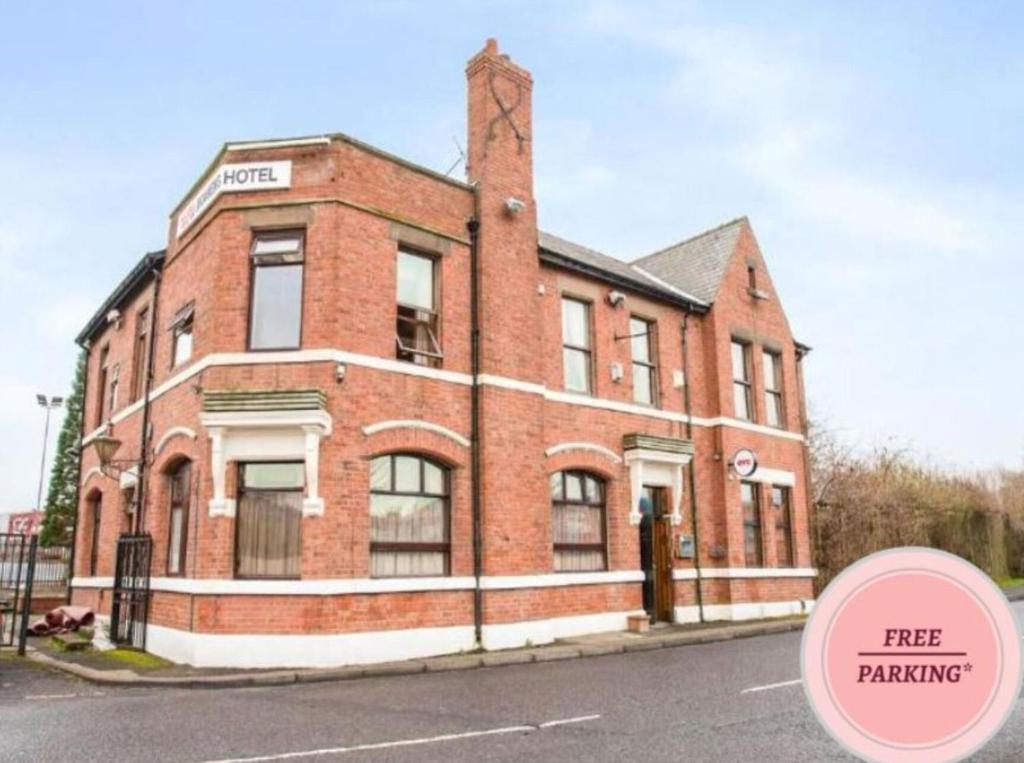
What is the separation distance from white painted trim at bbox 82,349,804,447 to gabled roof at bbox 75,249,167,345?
2.65 m

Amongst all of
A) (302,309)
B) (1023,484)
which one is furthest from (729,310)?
(1023,484)

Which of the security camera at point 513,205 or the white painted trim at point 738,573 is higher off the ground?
the security camera at point 513,205

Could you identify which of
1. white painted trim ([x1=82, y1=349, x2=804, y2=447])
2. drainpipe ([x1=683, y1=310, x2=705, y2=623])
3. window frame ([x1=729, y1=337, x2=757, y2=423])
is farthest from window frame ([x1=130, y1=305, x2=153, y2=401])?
window frame ([x1=729, y1=337, x2=757, y2=423])

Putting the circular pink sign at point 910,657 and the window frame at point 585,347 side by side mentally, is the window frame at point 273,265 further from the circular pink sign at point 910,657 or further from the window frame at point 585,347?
the circular pink sign at point 910,657

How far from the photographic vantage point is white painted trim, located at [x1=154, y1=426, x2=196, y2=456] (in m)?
13.8

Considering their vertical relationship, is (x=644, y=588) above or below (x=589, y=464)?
below

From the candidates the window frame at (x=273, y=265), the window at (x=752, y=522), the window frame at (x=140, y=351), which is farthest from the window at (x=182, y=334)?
the window at (x=752, y=522)

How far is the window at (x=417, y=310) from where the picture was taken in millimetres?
14297

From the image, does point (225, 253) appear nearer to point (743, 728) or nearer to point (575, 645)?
point (575, 645)

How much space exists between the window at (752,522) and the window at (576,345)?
A: 201 inches

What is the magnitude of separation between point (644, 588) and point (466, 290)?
7570 millimetres

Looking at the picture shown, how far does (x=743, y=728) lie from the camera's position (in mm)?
7418

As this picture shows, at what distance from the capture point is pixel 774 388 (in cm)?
2162

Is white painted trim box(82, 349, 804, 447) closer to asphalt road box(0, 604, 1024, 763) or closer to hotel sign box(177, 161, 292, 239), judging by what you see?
hotel sign box(177, 161, 292, 239)
